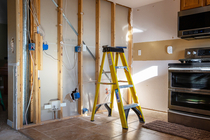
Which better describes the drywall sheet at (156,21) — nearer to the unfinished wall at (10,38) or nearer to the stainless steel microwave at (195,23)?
the stainless steel microwave at (195,23)

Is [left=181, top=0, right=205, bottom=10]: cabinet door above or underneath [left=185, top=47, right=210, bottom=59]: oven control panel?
above

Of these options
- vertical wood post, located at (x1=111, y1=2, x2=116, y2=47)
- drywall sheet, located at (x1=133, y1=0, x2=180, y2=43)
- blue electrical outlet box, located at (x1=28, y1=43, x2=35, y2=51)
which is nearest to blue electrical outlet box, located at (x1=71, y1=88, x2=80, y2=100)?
blue electrical outlet box, located at (x1=28, y1=43, x2=35, y2=51)

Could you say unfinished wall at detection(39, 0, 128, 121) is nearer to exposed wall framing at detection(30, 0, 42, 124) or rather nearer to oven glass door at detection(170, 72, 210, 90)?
exposed wall framing at detection(30, 0, 42, 124)

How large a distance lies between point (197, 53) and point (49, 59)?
2483 millimetres

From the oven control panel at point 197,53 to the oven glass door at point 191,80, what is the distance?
0.58m

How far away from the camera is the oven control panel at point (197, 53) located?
127 inches

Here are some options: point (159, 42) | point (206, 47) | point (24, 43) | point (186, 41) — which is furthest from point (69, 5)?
point (206, 47)

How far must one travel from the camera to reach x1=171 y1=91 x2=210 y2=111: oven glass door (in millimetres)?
2741

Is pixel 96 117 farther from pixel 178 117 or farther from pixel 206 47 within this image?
pixel 206 47

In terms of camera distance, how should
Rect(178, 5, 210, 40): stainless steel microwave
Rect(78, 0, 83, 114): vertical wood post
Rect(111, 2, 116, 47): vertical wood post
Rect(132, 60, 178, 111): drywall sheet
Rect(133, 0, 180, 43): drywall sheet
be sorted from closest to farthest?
Rect(178, 5, 210, 40): stainless steel microwave < Rect(78, 0, 83, 114): vertical wood post < Rect(133, 0, 180, 43): drywall sheet < Rect(132, 60, 178, 111): drywall sheet < Rect(111, 2, 116, 47): vertical wood post

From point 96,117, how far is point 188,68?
1.71m

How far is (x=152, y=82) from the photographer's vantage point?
13.2 feet

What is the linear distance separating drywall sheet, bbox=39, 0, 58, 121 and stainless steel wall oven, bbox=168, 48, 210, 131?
1885 millimetres

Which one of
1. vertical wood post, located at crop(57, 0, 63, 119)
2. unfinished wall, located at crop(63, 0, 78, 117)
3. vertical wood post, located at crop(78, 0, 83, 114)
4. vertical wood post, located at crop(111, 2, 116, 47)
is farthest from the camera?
vertical wood post, located at crop(111, 2, 116, 47)
